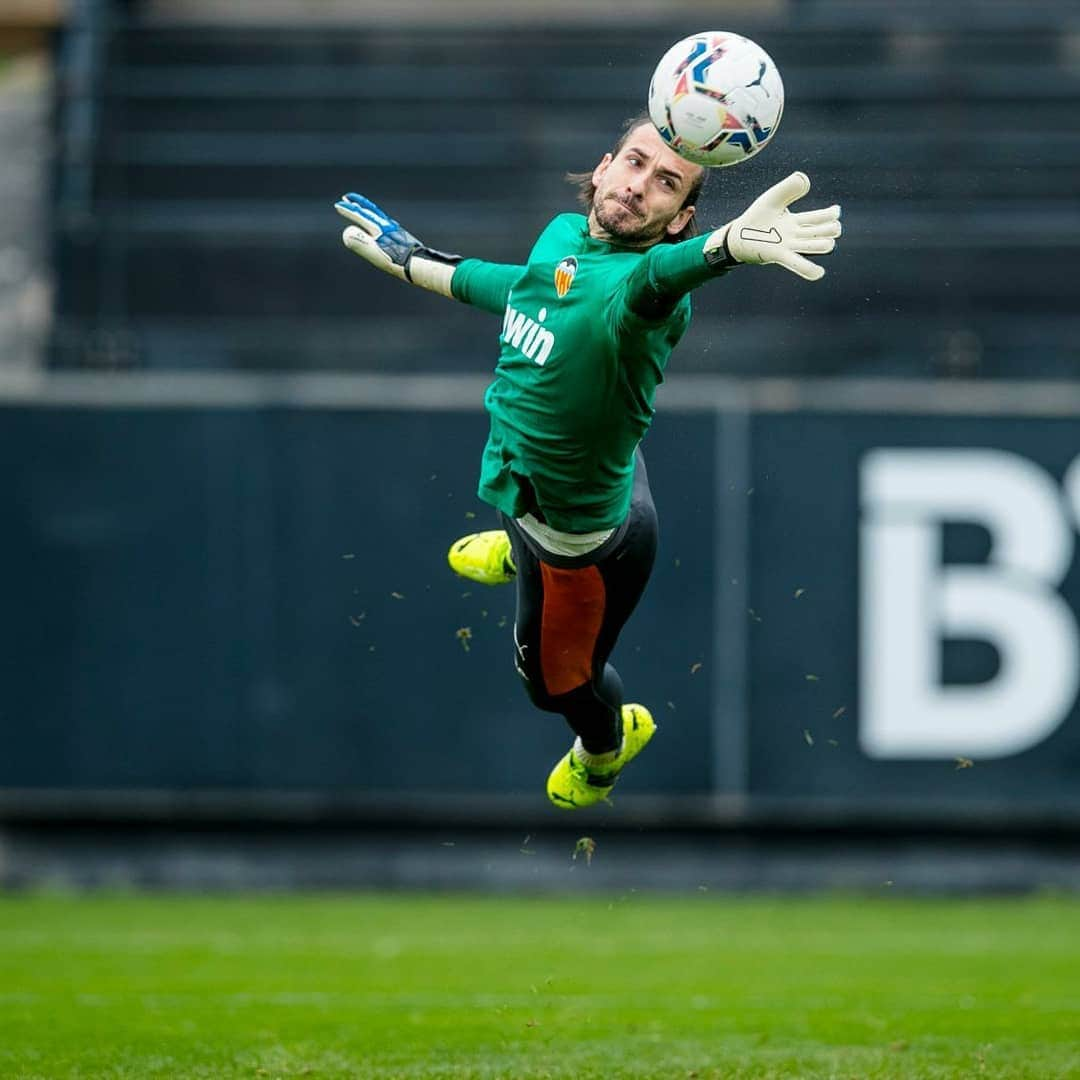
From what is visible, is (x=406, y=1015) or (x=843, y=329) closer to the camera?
(x=406, y=1015)

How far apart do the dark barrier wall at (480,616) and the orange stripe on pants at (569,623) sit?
5.12 m

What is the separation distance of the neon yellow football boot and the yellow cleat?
70 cm

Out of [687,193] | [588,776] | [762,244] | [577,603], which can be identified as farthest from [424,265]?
[588,776]

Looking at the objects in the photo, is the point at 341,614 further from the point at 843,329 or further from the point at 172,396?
the point at 843,329

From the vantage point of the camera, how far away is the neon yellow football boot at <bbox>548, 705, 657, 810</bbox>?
769 cm

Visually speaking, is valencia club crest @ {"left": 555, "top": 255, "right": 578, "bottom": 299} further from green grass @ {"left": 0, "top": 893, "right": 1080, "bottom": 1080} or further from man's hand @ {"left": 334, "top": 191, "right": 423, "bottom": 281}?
green grass @ {"left": 0, "top": 893, "right": 1080, "bottom": 1080}

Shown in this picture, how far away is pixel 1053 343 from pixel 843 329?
4.69 feet

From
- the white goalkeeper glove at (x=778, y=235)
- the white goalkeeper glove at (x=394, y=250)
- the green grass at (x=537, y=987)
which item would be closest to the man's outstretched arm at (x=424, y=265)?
the white goalkeeper glove at (x=394, y=250)

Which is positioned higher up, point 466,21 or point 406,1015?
point 466,21

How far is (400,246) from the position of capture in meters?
7.16

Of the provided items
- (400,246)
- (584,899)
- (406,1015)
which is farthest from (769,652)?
(400,246)

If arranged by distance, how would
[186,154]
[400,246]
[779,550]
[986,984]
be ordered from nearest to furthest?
1. [400,246]
2. [986,984]
3. [779,550]
4. [186,154]

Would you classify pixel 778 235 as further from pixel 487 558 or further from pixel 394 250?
pixel 487 558

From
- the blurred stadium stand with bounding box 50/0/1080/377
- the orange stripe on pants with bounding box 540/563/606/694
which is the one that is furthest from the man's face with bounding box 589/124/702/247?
the blurred stadium stand with bounding box 50/0/1080/377
